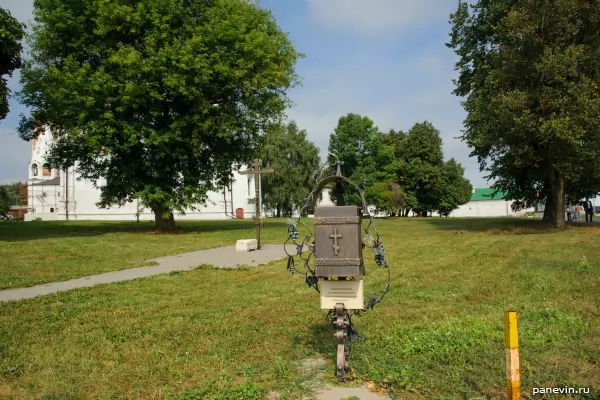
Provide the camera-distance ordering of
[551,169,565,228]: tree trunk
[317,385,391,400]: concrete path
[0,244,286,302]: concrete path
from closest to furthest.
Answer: [317,385,391,400]: concrete path, [0,244,286,302]: concrete path, [551,169,565,228]: tree trunk

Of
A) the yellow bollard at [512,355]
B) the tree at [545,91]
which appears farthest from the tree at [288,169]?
the yellow bollard at [512,355]

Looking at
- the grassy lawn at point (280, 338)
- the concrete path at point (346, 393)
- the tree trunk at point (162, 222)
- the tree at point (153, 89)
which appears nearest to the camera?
the concrete path at point (346, 393)

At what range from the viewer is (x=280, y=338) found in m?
6.25

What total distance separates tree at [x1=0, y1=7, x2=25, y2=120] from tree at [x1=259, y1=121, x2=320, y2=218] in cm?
3929

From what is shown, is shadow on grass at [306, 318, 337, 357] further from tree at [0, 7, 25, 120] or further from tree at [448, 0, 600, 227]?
tree at [0, 7, 25, 120]

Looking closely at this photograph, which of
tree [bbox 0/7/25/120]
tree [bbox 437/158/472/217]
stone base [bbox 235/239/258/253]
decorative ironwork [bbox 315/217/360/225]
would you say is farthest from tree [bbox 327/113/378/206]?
decorative ironwork [bbox 315/217/360/225]

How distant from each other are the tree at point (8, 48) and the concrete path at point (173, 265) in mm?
13471

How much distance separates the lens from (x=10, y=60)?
23.7 metres

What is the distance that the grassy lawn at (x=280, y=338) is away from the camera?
15.1 ft

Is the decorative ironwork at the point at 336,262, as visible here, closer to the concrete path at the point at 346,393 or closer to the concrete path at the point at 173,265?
the concrete path at the point at 346,393

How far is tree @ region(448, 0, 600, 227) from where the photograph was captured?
67.9 feet

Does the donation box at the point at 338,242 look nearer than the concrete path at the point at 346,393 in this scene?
No

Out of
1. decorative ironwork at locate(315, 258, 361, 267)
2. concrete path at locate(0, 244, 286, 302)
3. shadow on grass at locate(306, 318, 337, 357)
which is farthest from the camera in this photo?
concrete path at locate(0, 244, 286, 302)

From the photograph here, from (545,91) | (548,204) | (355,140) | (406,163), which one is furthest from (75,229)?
(406,163)
